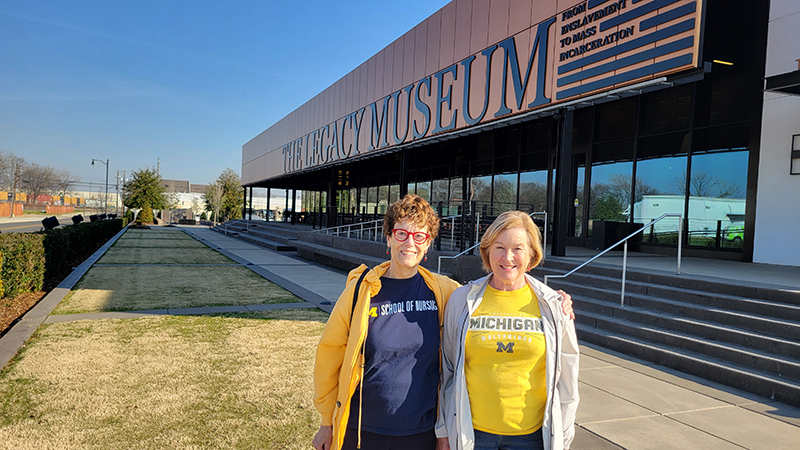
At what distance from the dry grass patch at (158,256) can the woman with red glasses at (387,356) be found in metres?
14.4

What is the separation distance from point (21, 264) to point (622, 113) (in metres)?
13.8

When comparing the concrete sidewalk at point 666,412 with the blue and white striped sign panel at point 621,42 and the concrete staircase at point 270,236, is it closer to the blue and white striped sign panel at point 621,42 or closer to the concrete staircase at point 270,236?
the blue and white striped sign panel at point 621,42

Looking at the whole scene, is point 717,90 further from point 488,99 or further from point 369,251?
point 369,251

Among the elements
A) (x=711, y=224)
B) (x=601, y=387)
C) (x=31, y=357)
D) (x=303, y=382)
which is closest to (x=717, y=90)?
(x=711, y=224)

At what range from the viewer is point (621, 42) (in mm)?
8602

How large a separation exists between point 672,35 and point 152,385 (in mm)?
8814

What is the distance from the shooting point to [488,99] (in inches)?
478

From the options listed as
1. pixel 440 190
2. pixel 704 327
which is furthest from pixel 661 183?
pixel 440 190

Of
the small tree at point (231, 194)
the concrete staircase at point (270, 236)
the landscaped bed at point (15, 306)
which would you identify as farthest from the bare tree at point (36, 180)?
the landscaped bed at point (15, 306)

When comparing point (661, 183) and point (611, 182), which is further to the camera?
point (611, 182)

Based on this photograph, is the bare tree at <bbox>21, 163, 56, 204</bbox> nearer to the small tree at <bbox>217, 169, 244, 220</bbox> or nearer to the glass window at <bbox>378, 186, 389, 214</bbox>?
the small tree at <bbox>217, 169, 244, 220</bbox>

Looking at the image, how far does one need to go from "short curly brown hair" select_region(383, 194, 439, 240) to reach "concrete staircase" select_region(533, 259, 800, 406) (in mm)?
4499

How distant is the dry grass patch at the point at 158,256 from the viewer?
14.8 metres

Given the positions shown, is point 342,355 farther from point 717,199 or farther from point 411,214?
point 717,199
